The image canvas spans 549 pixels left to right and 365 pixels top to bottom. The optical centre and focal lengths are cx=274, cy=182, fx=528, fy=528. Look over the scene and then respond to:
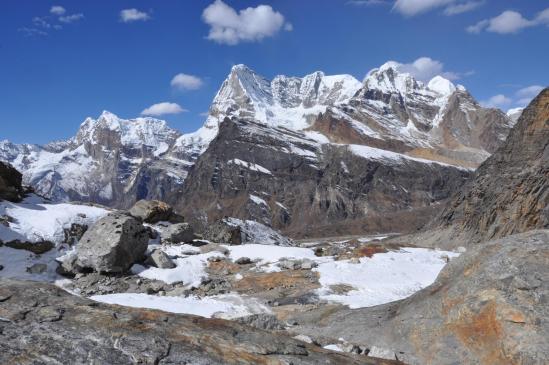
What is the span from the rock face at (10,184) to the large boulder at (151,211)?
327 inches

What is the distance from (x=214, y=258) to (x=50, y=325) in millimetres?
25521

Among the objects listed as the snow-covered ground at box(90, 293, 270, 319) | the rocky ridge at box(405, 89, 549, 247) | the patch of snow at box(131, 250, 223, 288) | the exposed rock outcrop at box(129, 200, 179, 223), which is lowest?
the snow-covered ground at box(90, 293, 270, 319)

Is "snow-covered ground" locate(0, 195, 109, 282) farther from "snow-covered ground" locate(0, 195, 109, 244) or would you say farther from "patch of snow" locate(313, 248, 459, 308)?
"patch of snow" locate(313, 248, 459, 308)

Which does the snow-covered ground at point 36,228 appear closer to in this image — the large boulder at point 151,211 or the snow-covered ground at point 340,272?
the large boulder at point 151,211

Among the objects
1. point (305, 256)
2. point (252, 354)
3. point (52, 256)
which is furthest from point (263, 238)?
point (252, 354)

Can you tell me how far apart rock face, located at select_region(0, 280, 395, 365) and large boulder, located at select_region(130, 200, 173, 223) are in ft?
103

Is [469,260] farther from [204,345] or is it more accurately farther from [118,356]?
[118,356]

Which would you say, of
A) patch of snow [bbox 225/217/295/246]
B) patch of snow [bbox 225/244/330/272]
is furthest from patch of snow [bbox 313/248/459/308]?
patch of snow [bbox 225/217/295/246]

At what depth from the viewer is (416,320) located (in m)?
→ 13.4

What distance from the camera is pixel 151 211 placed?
137ft

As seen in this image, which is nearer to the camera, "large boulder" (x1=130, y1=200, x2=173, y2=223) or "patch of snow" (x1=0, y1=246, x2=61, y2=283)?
"patch of snow" (x1=0, y1=246, x2=61, y2=283)

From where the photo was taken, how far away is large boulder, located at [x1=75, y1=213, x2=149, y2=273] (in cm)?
3000

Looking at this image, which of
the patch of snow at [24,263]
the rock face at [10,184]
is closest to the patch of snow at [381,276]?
the patch of snow at [24,263]

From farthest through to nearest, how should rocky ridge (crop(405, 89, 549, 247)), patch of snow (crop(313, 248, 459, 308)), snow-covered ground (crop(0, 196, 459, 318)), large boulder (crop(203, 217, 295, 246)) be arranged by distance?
rocky ridge (crop(405, 89, 549, 247)) → large boulder (crop(203, 217, 295, 246)) → patch of snow (crop(313, 248, 459, 308)) → snow-covered ground (crop(0, 196, 459, 318))
